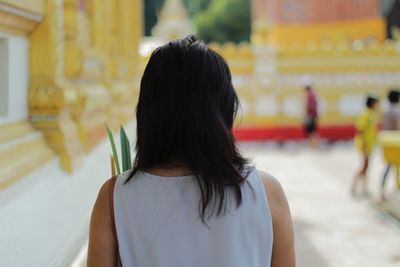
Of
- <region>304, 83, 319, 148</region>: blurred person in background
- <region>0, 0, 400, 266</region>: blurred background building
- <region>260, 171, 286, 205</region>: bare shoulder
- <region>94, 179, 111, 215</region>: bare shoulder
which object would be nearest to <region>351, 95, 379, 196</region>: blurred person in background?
<region>0, 0, 400, 266</region>: blurred background building

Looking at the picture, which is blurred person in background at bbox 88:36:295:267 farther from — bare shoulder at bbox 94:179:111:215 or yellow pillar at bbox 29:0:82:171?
yellow pillar at bbox 29:0:82:171

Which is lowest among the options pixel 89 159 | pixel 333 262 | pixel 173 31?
pixel 333 262

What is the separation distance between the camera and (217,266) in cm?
151

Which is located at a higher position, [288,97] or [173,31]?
[173,31]

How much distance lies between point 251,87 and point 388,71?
2.59m

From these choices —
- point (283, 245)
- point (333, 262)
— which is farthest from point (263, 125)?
point (283, 245)

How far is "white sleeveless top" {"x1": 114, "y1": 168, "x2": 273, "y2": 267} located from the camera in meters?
1.49

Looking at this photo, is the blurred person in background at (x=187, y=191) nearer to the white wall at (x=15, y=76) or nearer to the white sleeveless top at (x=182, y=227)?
the white sleeveless top at (x=182, y=227)

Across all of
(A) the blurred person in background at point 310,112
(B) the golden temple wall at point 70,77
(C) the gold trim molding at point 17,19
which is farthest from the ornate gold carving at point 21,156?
(A) the blurred person in background at point 310,112

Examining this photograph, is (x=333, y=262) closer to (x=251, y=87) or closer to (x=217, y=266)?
(x=217, y=266)

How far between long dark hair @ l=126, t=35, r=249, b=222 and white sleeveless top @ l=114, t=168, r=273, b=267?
24mm

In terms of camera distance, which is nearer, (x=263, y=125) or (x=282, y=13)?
(x=263, y=125)

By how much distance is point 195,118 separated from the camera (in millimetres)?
1480

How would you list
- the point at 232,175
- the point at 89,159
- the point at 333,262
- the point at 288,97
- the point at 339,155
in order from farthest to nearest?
the point at 288,97 < the point at 339,155 < the point at 333,262 < the point at 89,159 < the point at 232,175
